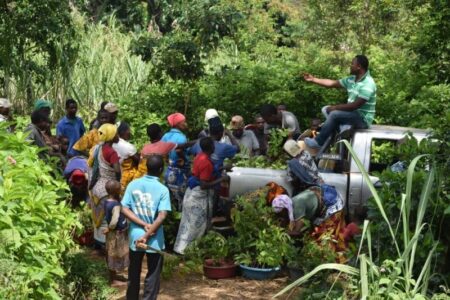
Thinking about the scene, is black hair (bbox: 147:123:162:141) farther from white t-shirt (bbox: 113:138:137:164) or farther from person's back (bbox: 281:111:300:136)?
person's back (bbox: 281:111:300:136)

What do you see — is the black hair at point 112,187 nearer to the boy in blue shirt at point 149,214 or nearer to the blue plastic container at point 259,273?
the boy in blue shirt at point 149,214

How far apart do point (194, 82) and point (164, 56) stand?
1001mm

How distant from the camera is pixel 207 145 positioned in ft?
27.2

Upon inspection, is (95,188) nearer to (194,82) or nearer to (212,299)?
(212,299)

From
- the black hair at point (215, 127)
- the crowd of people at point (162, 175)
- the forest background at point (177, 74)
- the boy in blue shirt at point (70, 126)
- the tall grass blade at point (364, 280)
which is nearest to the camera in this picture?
the tall grass blade at point (364, 280)

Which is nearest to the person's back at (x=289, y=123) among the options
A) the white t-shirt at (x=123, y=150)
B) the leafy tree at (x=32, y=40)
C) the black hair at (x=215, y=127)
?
the black hair at (x=215, y=127)

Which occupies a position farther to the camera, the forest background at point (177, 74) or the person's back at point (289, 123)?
the forest background at point (177, 74)

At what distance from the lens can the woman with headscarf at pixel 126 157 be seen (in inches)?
344

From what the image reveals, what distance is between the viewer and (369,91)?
30.3 ft

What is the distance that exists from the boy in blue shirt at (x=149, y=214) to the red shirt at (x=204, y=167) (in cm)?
162

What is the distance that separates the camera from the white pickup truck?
8.57 metres

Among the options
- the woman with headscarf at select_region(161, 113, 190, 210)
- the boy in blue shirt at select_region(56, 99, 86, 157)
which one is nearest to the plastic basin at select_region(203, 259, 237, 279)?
the woman with headscarf at select_region(161, 113, 190, 210)

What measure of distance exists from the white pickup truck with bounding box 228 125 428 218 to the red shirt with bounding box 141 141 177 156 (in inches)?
31.5

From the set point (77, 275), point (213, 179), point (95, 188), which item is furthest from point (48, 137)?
point (77, 275)
